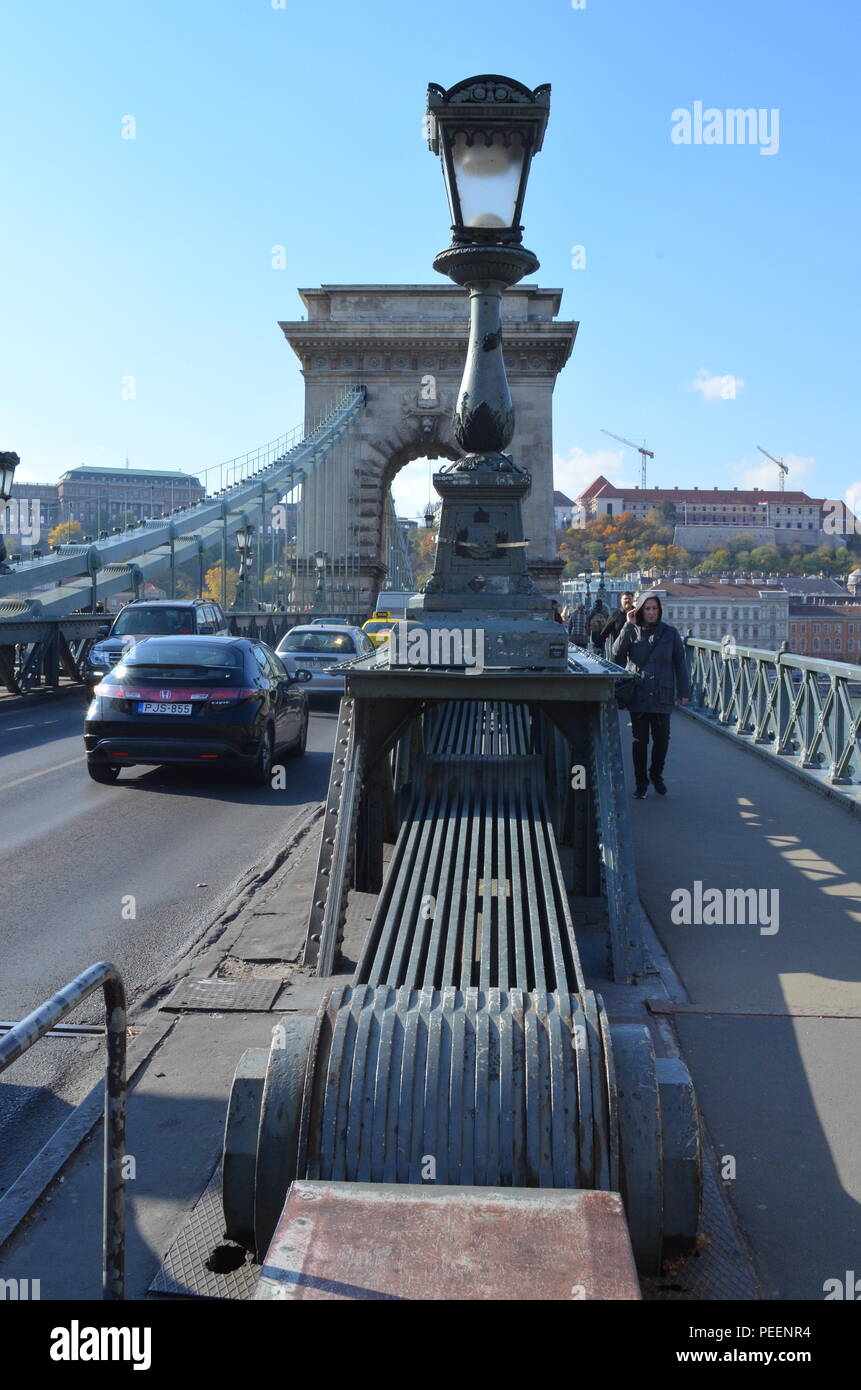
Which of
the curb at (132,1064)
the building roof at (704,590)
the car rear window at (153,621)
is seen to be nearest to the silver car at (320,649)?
the car rear window at (153,621)

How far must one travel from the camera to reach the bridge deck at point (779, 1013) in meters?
3.51

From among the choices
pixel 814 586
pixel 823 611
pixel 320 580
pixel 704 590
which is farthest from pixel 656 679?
pixel 814 586

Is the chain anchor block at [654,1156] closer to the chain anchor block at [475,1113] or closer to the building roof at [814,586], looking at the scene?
the chain anchor block at [475,1113]

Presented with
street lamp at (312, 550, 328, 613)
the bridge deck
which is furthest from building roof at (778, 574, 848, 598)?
the bridge deck

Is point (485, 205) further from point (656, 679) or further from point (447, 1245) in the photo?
point (447, 1245)

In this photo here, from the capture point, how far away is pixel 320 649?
19891mm

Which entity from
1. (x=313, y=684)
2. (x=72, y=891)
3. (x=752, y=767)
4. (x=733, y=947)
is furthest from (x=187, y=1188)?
(x=313, y=684)

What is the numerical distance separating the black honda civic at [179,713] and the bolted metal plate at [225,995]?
5.70 m

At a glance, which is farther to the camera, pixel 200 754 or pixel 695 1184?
pixel 200 754

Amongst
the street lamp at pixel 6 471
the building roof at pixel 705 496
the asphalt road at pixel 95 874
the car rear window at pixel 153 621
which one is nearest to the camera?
the asphalt road at pixel 95 874

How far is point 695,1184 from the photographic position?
10.4 ft
